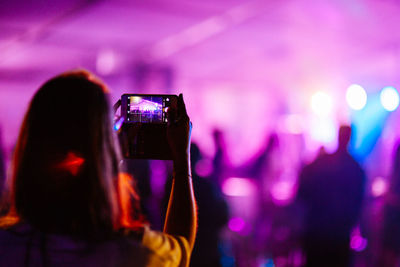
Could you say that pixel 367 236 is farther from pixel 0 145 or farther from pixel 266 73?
pixel 266 73

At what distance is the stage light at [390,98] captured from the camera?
6.39 meters

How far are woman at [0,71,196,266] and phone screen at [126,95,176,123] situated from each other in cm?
35

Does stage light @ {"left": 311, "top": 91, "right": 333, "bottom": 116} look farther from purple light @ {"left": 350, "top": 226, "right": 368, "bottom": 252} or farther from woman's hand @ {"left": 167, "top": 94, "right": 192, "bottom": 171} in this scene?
woman's hand @ {"left": 167, "top": 94, "right": 192, "bottom": 171}

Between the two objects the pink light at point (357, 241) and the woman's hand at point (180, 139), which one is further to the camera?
the pink light at point (357, 241)

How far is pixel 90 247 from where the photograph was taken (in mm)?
848

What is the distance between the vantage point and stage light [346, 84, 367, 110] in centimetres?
727

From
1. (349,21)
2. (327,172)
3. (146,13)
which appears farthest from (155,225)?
(349,21)

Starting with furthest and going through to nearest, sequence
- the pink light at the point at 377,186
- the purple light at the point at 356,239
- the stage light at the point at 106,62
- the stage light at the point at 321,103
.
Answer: the stage light at the point at 321,103, the stage light at the point at 106,62, the pink light at the point at 377,186, the purple light at the point at 356,239

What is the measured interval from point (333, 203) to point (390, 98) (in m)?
4.06

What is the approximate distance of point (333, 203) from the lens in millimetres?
3189

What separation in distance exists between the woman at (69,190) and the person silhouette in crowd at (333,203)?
261cm

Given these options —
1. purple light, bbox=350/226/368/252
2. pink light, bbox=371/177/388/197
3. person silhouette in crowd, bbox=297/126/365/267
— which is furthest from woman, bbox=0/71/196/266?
pink light, bbox=371/177/388/197

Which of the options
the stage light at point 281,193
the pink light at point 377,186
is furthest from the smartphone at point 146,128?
the pink light at point 377,186

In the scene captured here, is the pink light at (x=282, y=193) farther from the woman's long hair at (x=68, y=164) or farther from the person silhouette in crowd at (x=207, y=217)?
the woman's long hair at (x=68, y=164)
